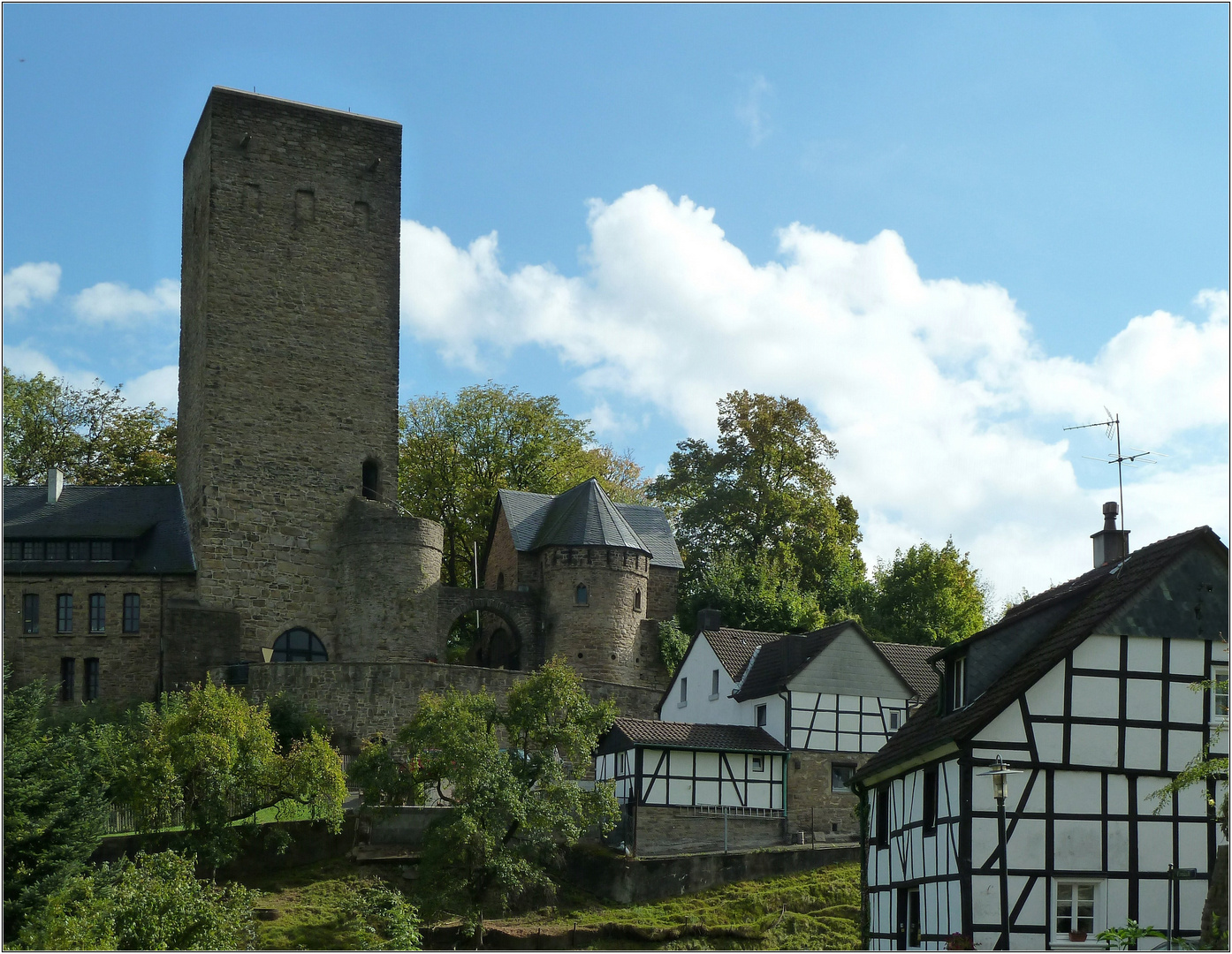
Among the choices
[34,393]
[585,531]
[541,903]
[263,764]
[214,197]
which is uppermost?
[214,197]

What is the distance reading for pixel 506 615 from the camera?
4372 centimetres

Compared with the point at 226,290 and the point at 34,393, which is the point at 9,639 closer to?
the point at 226,290

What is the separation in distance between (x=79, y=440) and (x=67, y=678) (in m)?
14.5

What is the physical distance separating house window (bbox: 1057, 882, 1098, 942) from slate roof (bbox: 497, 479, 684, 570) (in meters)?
25.4

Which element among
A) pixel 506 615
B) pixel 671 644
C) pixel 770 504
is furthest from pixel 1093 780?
pixel 770 504

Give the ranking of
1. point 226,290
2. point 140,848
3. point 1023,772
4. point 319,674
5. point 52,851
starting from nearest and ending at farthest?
point 1023,772
point 52,851
point 140,848
point 319,674
point 226,290

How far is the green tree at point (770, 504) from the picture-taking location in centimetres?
5262

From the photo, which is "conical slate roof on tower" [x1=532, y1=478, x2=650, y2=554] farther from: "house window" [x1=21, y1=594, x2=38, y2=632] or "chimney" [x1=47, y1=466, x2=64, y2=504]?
"house window" [x1=21, y1=594, x2=38, y2=632]

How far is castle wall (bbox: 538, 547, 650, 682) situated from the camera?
142 feet

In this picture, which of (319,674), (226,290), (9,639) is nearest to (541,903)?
(319,674)

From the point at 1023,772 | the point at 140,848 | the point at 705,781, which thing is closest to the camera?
the point at 1023,772

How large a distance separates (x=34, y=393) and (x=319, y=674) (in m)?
19.5

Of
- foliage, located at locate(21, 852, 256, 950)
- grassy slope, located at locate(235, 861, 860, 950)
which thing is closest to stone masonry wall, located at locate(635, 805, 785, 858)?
grassy slope, located at locate(235, 861, 860, 950)

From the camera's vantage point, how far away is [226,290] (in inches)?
1641
